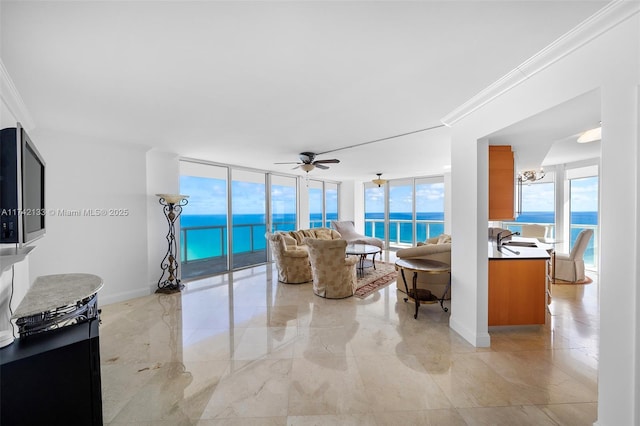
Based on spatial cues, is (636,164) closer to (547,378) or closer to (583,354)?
(547,378)

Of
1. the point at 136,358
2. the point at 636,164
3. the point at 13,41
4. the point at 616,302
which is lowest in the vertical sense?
the point at 136,358

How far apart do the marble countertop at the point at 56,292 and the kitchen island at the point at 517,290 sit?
368cm

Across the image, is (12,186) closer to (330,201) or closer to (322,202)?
(322,202)

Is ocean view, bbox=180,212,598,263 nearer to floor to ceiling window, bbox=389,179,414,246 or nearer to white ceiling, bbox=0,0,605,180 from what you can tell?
floor to ceiling window, bbox=389,179,414,246

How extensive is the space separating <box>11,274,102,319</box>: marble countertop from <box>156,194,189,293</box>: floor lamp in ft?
7.44

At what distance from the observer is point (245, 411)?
5.52 ft

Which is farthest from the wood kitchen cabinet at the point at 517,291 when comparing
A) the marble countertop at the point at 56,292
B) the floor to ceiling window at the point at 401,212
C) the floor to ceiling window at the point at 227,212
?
the floor to ceiling window at the point at 401,212

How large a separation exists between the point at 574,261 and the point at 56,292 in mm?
6941

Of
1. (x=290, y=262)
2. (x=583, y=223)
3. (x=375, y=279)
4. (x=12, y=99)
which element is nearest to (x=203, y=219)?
(x=290, y=262)

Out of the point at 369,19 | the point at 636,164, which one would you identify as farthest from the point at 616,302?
the point at 369,19

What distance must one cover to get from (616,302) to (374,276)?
3.88 metres

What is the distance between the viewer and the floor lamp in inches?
163

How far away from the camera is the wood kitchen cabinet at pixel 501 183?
2.60 metres

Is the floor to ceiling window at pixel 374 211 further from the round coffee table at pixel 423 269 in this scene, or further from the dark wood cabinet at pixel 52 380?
the dark wood cabinet at pixel 52 380
